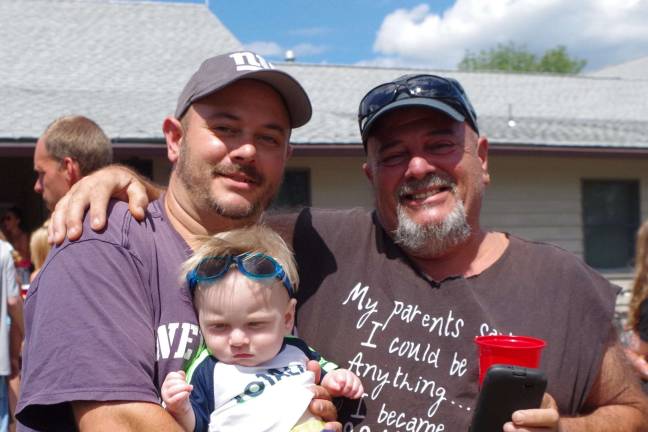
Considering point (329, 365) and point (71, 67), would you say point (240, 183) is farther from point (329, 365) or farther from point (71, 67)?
point (71, 67)

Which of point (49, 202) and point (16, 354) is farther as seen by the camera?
point (16, 354)

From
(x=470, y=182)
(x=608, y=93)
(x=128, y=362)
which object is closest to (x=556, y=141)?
(x=608, y=93)

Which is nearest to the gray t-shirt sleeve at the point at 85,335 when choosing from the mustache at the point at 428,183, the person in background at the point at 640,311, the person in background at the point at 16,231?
the mustache at the point at 428,183

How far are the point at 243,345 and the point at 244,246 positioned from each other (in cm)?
33

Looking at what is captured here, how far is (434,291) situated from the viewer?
2.77 m

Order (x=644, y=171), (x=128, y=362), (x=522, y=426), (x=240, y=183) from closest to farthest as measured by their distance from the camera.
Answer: (x=128, y=362) < (x=522, y=426) < (x=240, y=183) < (x=644, y=171)

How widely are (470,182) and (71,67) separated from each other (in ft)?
35.1

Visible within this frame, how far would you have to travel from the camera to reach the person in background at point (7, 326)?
5.58 m

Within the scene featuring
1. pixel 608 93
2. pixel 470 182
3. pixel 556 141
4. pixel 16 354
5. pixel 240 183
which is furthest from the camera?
pixel 608 93

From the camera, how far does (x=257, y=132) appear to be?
8.52ft

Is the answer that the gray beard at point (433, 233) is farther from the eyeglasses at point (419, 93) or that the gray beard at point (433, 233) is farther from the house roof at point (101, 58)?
the house roof at point (101, 58)

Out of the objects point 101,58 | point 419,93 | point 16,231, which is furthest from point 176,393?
point 101,58

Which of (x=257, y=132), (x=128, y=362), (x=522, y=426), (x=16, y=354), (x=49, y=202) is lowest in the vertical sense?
(x=16, y=354)

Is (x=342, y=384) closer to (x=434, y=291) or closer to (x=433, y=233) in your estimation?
(x=434, y=291)
